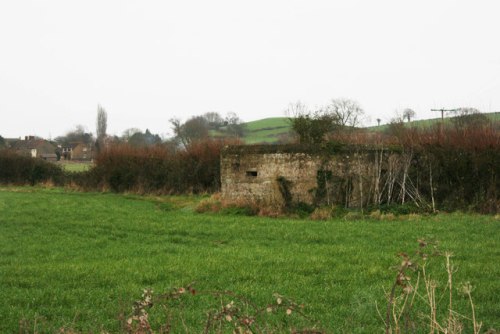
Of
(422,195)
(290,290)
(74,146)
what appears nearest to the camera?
(290,290)

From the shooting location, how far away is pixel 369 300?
21.1 ft

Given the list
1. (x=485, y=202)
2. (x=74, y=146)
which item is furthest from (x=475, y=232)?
(x=74, y=146)

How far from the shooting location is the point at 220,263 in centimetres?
871

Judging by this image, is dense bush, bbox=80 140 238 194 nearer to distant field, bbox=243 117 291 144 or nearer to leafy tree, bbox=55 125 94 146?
distant field, bbox=243 117 291 144

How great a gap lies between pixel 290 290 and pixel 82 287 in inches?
117

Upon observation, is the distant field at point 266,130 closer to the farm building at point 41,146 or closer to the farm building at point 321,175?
the farm building at point 41,146

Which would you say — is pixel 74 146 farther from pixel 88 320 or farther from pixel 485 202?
pixel 88 320

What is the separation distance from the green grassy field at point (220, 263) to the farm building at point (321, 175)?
96.9 inches

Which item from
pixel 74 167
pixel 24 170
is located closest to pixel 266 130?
pixel 74 167

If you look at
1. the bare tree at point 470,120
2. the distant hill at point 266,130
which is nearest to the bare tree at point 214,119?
the distant hill at point 266,130

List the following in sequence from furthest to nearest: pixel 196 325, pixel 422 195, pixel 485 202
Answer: pixel 422 195, pixel 485 202, pixel 196 325

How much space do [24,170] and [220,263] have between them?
31170 millimetres

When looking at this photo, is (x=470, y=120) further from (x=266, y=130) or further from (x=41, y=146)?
(x=41, y=146)

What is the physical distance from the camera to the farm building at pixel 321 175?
1756 cm
